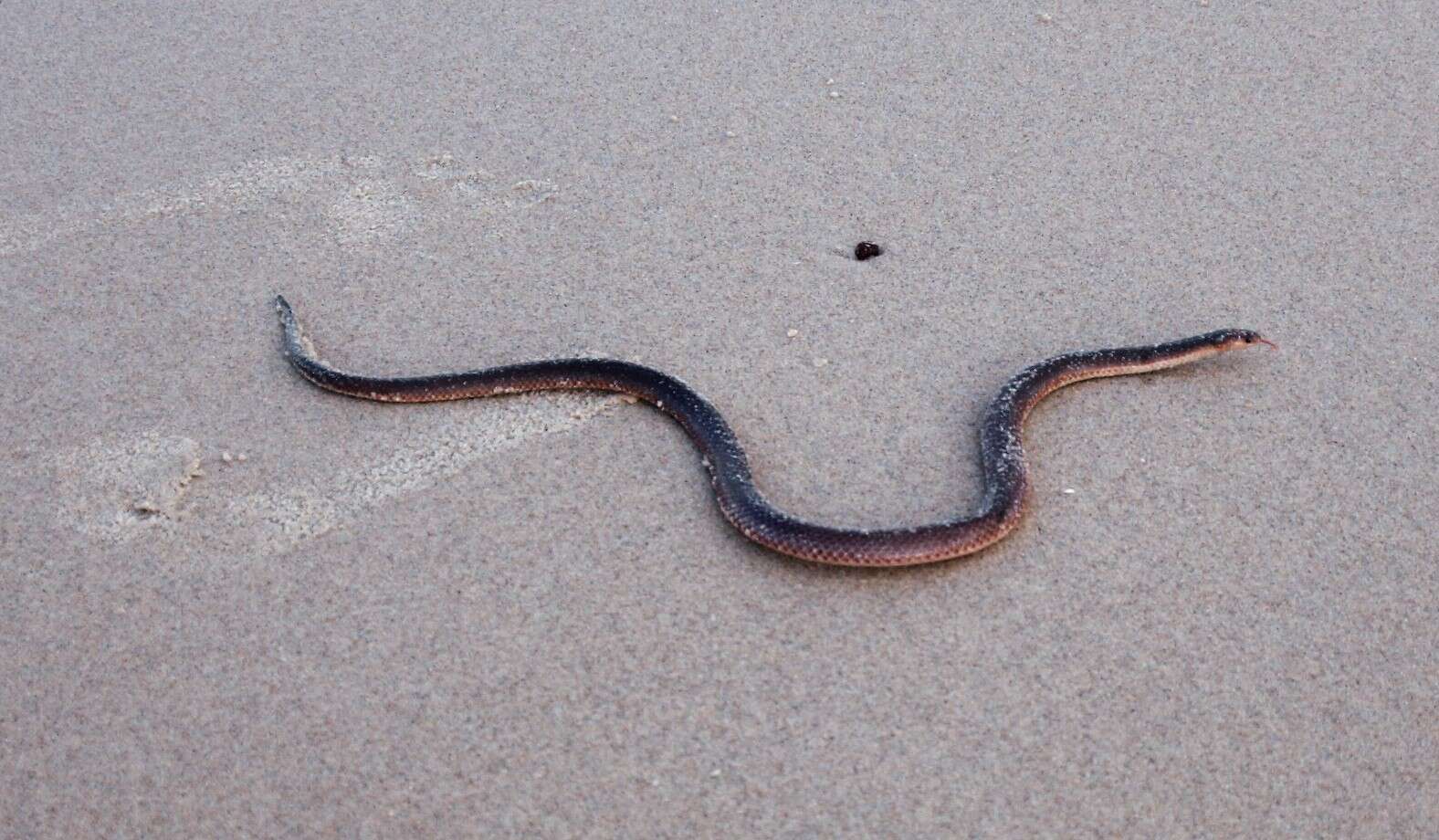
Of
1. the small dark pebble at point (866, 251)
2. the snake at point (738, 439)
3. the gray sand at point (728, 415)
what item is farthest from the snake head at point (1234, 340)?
the small dark pebble at point (866, 251)


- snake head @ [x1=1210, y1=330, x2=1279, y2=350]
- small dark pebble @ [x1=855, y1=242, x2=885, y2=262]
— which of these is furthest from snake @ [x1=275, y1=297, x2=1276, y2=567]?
small dark pebble @ [x1=855, y1=242, x2=885, y2=262]

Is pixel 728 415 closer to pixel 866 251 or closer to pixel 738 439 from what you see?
pixel 738 439

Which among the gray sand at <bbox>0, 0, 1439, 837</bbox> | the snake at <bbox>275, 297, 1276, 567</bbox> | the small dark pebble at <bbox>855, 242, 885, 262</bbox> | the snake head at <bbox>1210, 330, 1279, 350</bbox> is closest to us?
the gray sand at <bbox>0, 0, 1439, 837</bbox>

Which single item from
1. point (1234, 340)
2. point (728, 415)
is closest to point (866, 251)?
point (728, 415)

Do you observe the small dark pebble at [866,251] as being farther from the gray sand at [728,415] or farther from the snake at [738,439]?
the snake at [738,439]

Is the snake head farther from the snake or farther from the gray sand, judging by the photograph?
the gray sand

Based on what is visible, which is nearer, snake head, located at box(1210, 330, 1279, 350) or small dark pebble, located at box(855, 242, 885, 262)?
snake head, located at box(1210, 330, 1279, 350)
